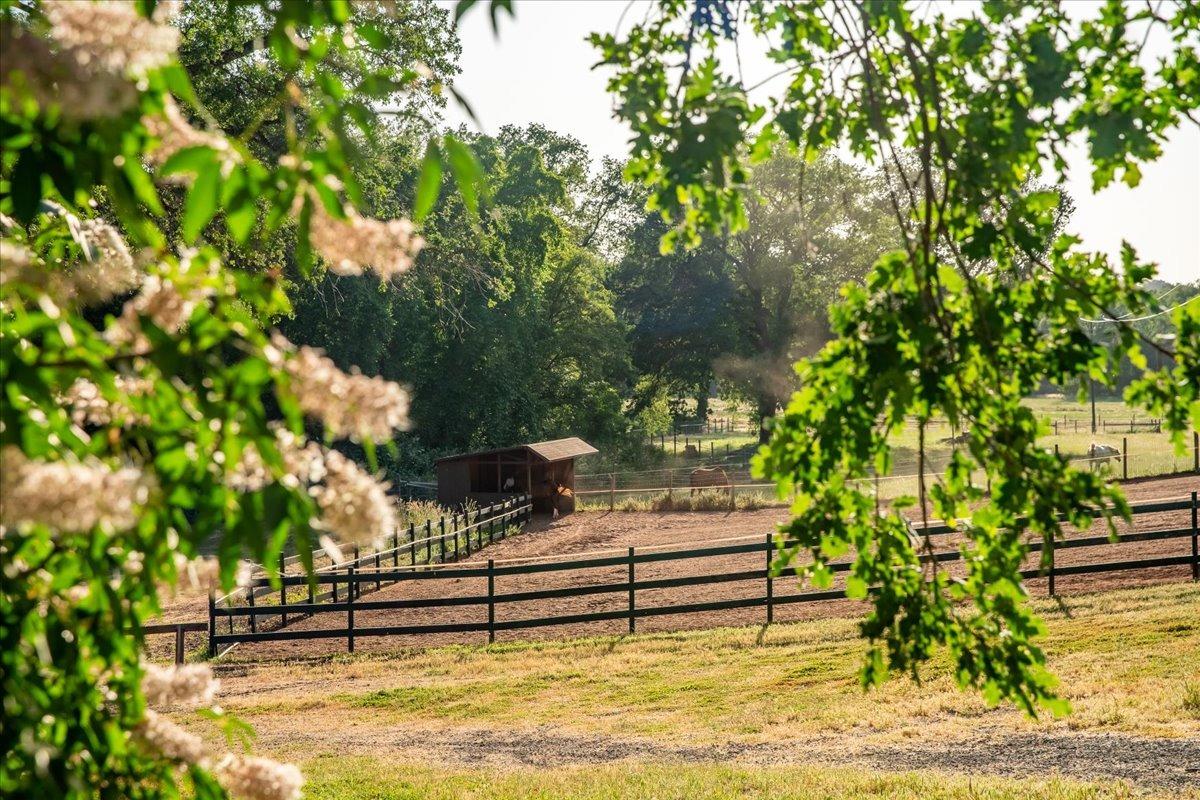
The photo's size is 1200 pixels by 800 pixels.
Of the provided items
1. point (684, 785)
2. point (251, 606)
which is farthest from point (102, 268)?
point (251, 606)

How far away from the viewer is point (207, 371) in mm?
2010

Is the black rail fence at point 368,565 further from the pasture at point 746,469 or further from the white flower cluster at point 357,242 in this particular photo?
the white flower cluster at point 357,242

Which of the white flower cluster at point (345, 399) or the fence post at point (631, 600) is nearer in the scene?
the white flower cluster at point (345, 399)

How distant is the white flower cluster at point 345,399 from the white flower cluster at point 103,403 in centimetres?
47

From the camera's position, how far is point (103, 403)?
2.35 meters

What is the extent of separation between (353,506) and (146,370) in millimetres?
533

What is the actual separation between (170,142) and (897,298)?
2.62m

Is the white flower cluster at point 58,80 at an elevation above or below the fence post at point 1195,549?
above

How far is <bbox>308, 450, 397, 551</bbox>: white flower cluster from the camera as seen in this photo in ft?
6.15

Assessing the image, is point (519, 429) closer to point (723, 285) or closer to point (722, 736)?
point (723, 285)

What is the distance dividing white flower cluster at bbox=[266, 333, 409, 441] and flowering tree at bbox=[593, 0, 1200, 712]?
1.80m

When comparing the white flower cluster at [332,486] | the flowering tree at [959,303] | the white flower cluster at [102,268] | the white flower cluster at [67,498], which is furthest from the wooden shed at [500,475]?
the white flower cluster at [67,498]

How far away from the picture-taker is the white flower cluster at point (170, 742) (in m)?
2.61

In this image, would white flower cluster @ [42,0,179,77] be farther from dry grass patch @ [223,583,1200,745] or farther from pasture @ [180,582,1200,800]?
dry grass patch @ [223,583,1200,745]
